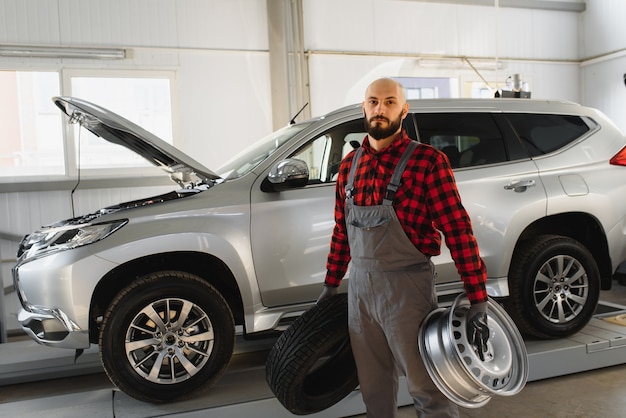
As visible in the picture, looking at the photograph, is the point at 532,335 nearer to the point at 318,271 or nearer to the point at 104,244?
the point at 318,271

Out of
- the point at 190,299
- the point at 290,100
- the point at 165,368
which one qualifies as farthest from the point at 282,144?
the point at 290,100

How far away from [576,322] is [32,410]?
3274 millimetres

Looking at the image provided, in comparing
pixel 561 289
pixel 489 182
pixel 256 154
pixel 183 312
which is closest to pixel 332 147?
pixel 256 154

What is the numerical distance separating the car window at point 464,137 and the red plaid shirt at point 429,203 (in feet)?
5.08

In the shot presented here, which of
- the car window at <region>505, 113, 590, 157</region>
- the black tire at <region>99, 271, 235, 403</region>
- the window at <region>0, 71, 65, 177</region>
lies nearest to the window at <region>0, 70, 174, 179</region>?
the window at <region>0, 71, 65, 177</region>

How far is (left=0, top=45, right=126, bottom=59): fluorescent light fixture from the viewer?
6199mm

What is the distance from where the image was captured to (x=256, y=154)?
3701mm

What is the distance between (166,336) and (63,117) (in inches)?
171

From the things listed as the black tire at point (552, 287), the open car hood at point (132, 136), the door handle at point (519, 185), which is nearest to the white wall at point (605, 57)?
the black tire at point (552, 287)

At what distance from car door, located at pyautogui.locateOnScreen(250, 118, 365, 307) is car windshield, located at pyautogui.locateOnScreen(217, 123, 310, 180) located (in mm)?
234

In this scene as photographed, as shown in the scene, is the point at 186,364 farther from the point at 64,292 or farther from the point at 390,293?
the point at 390,293

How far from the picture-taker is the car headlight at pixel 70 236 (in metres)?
2.99

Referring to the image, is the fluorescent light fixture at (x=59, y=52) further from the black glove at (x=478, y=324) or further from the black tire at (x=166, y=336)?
the black glove at (x=478, y=324)

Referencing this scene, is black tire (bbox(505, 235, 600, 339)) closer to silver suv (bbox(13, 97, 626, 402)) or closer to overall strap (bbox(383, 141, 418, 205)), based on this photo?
silver suv (bbox(13, 97, 626, 402))
